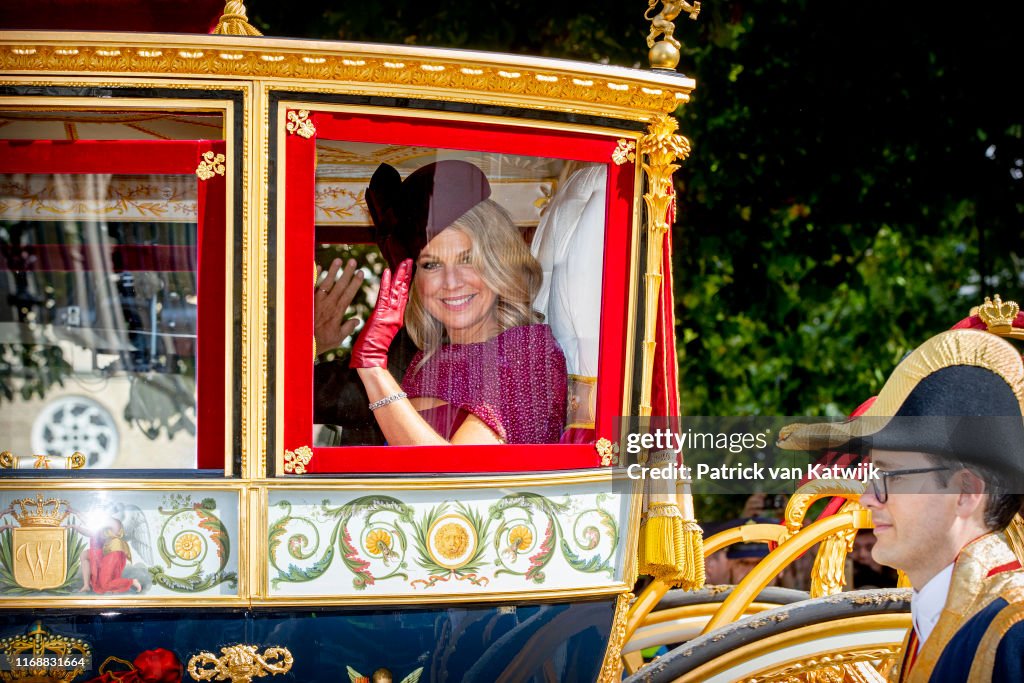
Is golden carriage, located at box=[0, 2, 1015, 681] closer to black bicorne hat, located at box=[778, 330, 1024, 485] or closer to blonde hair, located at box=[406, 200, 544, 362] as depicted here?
blonde hair, located at box=[406, 200, 544, 362]

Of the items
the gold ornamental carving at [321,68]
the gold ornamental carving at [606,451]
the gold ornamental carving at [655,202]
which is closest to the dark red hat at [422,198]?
the gold ornamental carving at [321,68]

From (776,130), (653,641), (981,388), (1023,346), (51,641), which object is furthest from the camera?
(776,130)

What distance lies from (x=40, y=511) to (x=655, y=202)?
181cm

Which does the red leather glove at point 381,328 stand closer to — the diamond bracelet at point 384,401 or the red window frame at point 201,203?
the diamond bracelet at point 384,401

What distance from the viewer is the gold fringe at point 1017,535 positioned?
286 centimetres

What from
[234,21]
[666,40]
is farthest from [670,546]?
[234,21]

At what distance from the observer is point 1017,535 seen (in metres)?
2.87

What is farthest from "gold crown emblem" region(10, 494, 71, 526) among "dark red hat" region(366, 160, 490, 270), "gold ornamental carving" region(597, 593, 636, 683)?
"gold ornamental carving" region(597, 593, 636, 683)

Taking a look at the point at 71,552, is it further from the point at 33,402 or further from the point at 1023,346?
the point at 1023,346

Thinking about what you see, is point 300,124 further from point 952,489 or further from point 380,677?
point 952,489

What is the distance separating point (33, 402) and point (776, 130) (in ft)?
12.2

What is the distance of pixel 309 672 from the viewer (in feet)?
10.5

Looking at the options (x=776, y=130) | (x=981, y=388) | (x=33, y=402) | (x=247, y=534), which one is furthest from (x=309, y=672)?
(x=776, y=130)

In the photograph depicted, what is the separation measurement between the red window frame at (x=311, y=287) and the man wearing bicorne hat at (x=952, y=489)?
1014 millimetres
